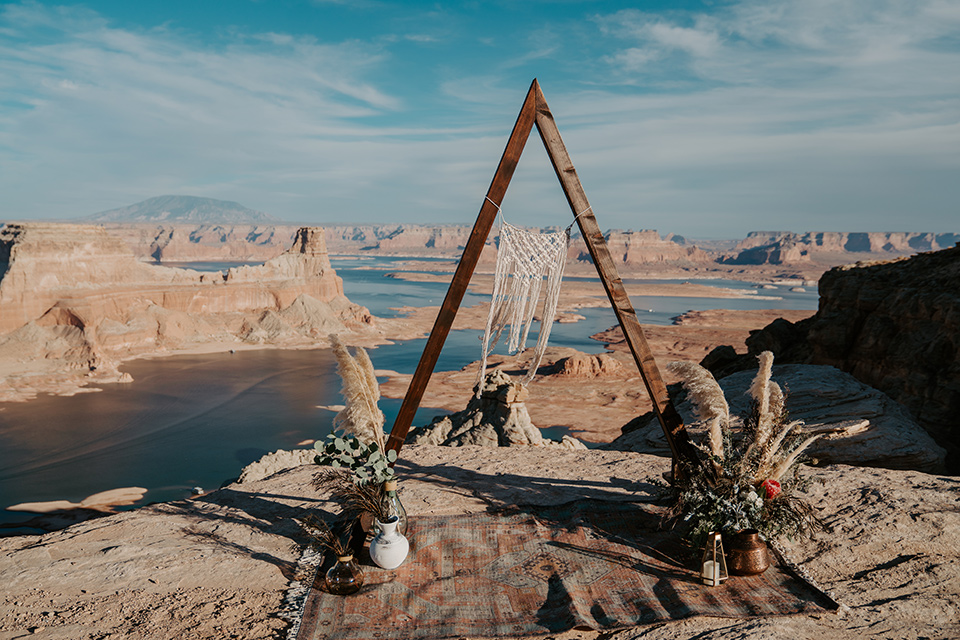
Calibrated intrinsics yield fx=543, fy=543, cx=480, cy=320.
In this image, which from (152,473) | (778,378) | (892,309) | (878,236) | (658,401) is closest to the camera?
(658,401)

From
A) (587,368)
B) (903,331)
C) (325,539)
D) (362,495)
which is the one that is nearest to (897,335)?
(903,331)

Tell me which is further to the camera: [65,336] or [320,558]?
[65,336]

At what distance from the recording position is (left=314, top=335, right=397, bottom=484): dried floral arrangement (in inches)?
180

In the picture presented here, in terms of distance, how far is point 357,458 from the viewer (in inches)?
186

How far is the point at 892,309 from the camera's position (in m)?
11.0

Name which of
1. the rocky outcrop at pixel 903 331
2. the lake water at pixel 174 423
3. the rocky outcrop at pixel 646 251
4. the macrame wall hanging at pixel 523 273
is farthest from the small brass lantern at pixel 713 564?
the rocky outcrop at pixel 646 251

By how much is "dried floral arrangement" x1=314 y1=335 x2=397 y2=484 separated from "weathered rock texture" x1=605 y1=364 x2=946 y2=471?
3.67m

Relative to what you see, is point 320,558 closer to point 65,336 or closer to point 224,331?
point 65,336

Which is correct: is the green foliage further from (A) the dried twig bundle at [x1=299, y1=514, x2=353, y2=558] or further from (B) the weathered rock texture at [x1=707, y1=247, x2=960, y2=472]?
(B) the weathered rock texture at [x1=707, y1=247, x2=960, y2=472]

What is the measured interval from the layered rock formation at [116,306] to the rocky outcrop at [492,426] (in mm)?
30022

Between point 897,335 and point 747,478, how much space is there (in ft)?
28.0

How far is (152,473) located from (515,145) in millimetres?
22389

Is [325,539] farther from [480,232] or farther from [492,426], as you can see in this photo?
[492,426]

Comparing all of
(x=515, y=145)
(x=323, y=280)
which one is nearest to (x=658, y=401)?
(x=515, y=145)
